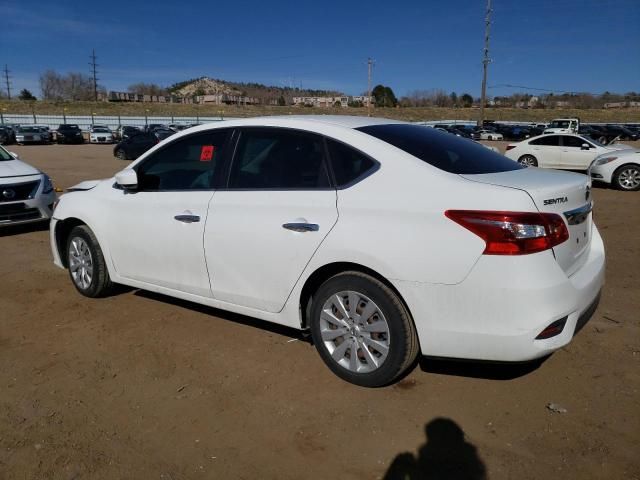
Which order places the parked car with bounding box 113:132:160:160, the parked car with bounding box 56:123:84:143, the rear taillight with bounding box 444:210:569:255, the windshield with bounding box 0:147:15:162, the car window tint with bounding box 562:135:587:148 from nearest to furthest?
the rear taillight with bounding box 444:210:569:255, the windshield with bounding box 0:147:15:162, the car window tint with bounding box 562:135:587:148, the parked car with bounding box 113:132:160:160, the parked car with bounding box 56:123:84:143

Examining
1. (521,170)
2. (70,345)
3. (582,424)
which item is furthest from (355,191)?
(70,345)

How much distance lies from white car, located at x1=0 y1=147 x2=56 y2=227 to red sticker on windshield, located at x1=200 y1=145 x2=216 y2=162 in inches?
204

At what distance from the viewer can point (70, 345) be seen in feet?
13.0

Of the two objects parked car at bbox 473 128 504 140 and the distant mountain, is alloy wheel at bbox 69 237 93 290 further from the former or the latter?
the distant mountain

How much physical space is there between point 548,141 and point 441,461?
17.0 meters

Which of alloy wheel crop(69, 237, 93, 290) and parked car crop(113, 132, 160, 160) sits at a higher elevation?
parked car crop(113, 132, 160, 160)

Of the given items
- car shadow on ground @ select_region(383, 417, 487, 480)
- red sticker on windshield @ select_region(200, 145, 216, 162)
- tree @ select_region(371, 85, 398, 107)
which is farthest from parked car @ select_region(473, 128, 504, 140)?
tree @ select_region(371, 85, 398, 107)

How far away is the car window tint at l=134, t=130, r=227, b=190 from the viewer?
3.89 metres

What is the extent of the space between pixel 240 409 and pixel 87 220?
8.48ft

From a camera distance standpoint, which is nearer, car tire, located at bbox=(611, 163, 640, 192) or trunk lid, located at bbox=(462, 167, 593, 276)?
trunk lid, located at bbox=(462, 167, 593, 276)

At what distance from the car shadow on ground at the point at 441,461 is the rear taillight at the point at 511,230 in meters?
1.02

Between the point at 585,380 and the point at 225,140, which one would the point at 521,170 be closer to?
the point at 585,380

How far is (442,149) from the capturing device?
11.1 feet

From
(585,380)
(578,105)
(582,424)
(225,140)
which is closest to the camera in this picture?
(582,424)
